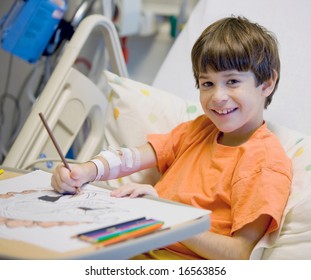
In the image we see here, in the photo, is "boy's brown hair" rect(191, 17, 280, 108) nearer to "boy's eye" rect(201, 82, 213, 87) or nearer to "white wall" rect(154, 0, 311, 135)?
"boy's eye" rect(201, 82, 213, 87)

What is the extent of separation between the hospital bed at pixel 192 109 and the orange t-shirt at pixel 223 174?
0.07 meters

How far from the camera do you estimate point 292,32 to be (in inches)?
65.1

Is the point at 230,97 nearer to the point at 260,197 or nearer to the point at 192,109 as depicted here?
the point at 260,197

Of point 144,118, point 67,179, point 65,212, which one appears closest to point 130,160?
point 144,118

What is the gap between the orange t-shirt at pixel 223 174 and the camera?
1.07 metres

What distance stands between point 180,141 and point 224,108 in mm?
232

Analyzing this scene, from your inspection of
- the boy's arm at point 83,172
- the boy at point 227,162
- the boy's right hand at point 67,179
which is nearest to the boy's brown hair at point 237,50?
the boy at point 227,162

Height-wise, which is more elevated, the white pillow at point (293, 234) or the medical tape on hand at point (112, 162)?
the white pillow at point (293, 234)

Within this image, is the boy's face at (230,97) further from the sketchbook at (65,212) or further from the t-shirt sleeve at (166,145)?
the sketchbook at (65,212)

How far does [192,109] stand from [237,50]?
0.38m

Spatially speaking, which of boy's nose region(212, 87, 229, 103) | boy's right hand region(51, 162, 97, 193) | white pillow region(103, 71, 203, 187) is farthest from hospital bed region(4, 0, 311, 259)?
boy's right hand region(51, 162, 97, 193)

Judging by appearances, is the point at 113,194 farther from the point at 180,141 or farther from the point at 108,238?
the point at 180,141

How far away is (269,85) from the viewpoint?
1.25 m
